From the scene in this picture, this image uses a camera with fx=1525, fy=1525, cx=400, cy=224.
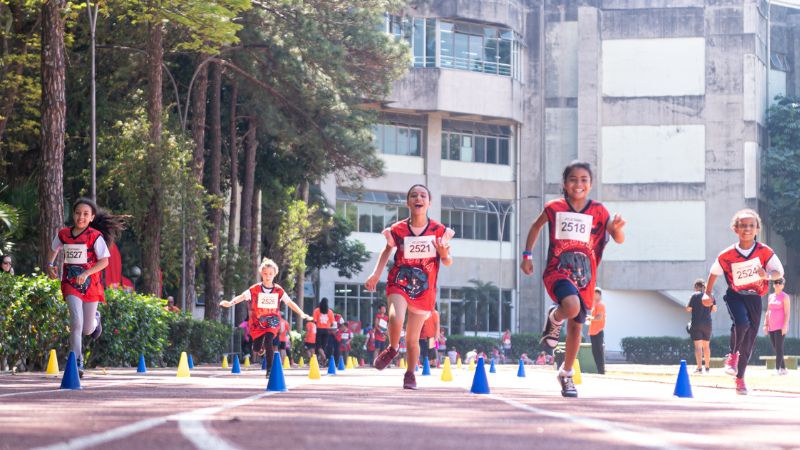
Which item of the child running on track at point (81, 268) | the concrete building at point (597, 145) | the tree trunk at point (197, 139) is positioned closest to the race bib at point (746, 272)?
the child running on track at point (81, 268)

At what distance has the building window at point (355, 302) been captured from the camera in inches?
3059

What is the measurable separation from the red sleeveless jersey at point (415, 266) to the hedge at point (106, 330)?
8961 mm

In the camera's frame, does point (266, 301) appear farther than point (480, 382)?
Yes

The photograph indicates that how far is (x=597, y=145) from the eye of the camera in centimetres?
8100

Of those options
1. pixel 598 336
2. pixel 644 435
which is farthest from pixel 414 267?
pixel 598 336

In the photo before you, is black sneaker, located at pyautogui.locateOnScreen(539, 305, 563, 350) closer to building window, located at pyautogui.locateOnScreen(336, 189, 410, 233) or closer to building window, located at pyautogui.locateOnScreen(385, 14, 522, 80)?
building window, located at pyautogui.locateOnScreen(385, 14, 522, 80)

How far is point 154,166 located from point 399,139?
41851 mm

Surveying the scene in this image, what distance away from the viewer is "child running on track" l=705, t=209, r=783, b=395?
16.6 metres

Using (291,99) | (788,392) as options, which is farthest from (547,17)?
(788,392)

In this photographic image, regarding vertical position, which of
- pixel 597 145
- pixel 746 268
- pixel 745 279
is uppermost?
pixel 597 145

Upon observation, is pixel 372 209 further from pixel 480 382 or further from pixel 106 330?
pixel 480 382

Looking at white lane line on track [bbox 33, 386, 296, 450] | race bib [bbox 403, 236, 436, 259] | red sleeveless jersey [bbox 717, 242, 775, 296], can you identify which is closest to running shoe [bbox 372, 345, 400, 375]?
race bib [bbox 403, 236, 436, 259]

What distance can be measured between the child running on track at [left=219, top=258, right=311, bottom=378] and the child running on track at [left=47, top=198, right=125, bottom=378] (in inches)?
217

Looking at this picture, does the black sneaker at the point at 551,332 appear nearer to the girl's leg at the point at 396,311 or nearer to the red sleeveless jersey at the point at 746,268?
the girl's leg at the point at 396,311
